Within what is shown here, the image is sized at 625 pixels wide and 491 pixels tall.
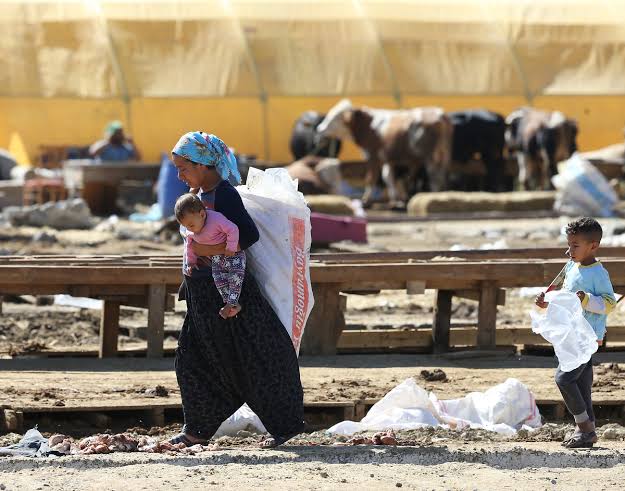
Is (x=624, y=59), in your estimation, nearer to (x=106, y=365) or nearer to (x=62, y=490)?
(x=106, y=365)

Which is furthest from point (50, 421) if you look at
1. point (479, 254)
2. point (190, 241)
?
point (479, 254)

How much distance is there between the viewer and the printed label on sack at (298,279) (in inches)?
268

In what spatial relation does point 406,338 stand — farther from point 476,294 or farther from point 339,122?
point 339,122

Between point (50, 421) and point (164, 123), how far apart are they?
81.7 feet

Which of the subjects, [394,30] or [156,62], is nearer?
[156,62]

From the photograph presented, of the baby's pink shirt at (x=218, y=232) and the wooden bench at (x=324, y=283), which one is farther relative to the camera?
the wooden bench at (x=324, y=283)

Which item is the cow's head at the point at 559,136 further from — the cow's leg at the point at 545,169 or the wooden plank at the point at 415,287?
the wooden plank at the point at 415,287

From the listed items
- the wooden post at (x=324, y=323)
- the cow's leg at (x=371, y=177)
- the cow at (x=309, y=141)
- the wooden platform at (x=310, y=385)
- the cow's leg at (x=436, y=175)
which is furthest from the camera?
the cow at (x=309, y=141)

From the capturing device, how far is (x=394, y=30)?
116 ft

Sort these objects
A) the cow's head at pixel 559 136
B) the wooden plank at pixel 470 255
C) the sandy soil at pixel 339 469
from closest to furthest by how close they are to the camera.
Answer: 1. the sandy soil at pixel 339 469
2. the wooden plank at pixel 470 255
3. the cow's head at pixel 559 136

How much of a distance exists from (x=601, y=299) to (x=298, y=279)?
138cm

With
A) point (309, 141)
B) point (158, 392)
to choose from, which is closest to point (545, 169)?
point (309, 141)

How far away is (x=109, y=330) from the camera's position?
9812 millimetres

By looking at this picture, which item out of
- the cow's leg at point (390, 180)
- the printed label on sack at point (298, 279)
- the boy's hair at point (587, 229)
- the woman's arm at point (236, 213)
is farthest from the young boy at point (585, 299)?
the cow's leg at point (390, 180)
